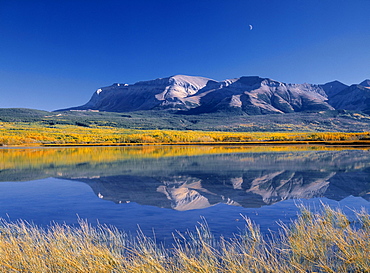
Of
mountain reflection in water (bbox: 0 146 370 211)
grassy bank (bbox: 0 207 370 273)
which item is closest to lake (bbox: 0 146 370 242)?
mountain reflection in water (bbox: 0 146 370 211)

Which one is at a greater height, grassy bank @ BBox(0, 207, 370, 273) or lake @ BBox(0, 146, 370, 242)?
grassy bank @ BBox(0, 207, 370, 273)

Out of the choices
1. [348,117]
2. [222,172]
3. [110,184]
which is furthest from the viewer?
[348,117]

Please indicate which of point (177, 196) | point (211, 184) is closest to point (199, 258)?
point (177, 196)

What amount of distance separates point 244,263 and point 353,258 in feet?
5.04

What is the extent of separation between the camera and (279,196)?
35.9 ft

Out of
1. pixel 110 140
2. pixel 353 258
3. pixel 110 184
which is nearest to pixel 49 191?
pixel 110 184

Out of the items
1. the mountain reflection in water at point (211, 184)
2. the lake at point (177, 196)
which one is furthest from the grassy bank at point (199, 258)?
the mountain reflection in water at point (211, 184)

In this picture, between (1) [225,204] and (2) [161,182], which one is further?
(2) [161,182]

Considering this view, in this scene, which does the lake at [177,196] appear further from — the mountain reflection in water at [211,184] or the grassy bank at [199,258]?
the grassy bank at [199,258]

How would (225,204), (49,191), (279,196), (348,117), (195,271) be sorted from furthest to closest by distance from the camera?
1. (348,117)
2. (49,191)
3. (279,196)
4. (225,204)
5. (195,271)

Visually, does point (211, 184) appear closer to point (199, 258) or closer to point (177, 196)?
point (177, 196)

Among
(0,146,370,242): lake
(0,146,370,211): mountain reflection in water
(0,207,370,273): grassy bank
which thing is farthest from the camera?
→ (0,146,370,211): mountain reflection in water

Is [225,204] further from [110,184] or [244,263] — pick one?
[110,184]

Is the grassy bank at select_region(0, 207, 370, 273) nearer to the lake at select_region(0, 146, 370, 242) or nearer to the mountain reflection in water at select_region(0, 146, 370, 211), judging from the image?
the lake at select_region(0, 146, 370, 242)
